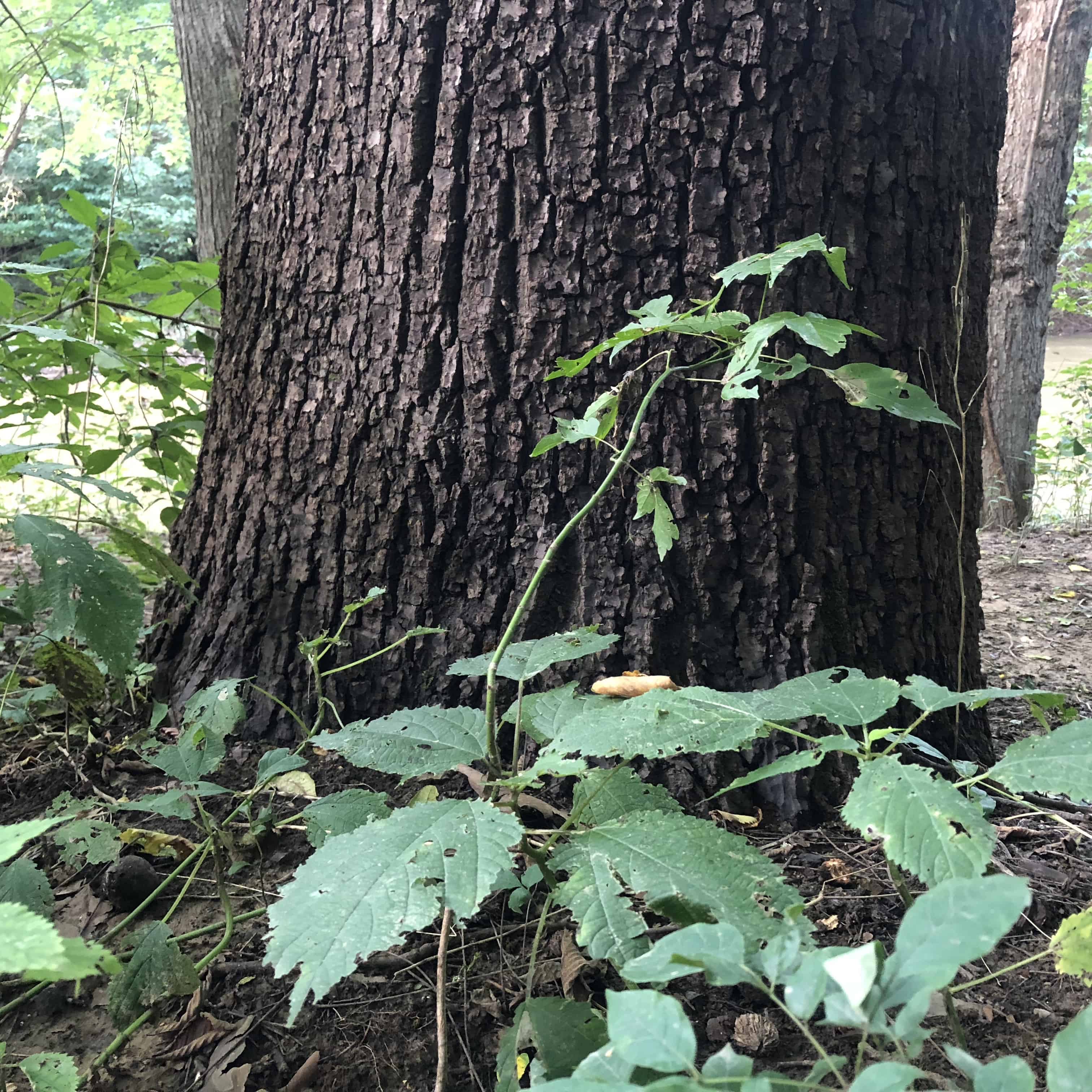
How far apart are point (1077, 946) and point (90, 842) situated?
1.38 metres

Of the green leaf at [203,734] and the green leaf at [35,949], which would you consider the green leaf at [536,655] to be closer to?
the green leaf at [203,734]

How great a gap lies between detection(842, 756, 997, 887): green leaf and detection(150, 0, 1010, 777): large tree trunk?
0.70 m

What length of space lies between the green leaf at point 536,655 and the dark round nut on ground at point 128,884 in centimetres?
65

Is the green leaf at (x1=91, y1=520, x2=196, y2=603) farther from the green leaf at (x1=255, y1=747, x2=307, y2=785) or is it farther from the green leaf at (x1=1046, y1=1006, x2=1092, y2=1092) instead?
the green leaf at (x1=1046, y1=1006, x2=1092, y2=1092)

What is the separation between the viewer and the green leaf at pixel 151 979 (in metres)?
1.08

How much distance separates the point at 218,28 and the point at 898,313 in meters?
3.14

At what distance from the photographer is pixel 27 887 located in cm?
117

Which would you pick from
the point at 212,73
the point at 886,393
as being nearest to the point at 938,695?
the point at 886,393

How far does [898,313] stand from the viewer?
1.59 metres

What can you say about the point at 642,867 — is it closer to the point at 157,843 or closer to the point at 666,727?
the point at 666,727

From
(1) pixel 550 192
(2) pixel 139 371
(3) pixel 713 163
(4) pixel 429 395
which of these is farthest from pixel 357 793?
(2) pixel 139 371

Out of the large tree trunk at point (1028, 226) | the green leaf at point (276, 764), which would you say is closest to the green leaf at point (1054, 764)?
the green leaf at point (276, 764)

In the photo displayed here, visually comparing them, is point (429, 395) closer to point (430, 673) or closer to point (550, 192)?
point (550, 192)

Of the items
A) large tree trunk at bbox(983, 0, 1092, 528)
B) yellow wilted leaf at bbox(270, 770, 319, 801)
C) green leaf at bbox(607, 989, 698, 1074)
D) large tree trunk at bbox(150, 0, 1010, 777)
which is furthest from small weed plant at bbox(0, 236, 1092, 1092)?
large tree trunk at bbox(983, 0, 1092, 528)
